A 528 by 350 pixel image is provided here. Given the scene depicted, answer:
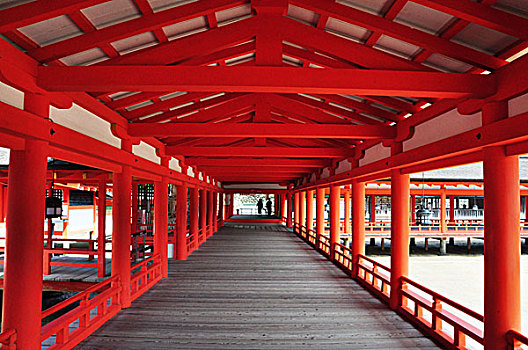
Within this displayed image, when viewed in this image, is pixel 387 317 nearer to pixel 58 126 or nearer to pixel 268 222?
pixel 58 126

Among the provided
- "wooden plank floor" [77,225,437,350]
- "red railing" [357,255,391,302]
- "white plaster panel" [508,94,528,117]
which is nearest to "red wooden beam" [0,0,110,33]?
"wooden plank floor" [77,225,437,350]

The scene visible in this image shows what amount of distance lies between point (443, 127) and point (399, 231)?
2329 mm

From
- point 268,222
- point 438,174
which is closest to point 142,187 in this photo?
point 268,222

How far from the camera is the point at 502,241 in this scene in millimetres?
3527

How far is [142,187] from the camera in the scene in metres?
19.9

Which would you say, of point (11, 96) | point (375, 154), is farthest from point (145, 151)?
point (375, 154)

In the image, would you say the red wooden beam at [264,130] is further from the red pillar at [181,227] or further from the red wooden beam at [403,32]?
the red pillar at [181,227]

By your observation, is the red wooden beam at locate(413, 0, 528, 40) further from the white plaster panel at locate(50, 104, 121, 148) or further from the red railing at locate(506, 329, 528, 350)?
the white plaster panel at locate(50, 104, 121, 148)

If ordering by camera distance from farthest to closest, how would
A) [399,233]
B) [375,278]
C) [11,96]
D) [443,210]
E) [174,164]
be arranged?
1. [443,210]
2. [174,164]
3. [375,278]
4. [399,233]
5. [11,96]

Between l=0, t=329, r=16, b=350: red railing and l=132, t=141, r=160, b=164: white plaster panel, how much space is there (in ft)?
12.2

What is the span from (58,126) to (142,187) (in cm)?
1691

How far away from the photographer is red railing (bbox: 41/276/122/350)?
4.05m

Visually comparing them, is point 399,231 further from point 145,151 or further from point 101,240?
point 101,240

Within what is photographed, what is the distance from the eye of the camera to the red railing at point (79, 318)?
160 inches
